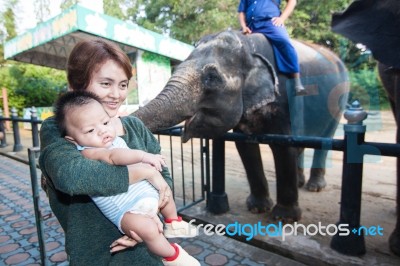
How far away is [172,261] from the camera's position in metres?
1.27

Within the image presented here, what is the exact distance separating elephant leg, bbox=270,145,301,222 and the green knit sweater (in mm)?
1811

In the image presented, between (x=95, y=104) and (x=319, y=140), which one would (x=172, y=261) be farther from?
(x=319, y=140)

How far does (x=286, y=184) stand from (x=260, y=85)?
3.30ft

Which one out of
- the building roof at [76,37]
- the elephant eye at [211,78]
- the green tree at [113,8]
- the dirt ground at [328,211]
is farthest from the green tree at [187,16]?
the elephant eye at [211,78]

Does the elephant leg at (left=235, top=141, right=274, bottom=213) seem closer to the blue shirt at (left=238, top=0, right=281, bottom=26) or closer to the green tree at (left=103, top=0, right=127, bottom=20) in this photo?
the blue shirt at (left=238, top=0, right=281, bottom=26)

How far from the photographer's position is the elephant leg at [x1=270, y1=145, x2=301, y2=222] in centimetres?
291

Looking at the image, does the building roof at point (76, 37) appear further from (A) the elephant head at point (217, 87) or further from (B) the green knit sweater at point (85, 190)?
(B) the green knit sweater at point (85, 190)

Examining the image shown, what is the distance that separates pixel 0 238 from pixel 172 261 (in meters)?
2.76

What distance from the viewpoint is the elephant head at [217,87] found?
94.3 inches

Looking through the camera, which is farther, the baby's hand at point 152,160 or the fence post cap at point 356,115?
the fence post cap at point 356,115

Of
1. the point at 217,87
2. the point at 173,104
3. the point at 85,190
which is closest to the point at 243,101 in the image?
the point at 217,87

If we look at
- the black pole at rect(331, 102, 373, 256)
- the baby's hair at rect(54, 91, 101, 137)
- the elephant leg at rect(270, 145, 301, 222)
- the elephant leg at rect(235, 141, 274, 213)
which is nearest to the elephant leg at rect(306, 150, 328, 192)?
the elephant leg at rect(235, 141, 274, 213)

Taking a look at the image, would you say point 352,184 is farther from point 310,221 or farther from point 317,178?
point 317,178

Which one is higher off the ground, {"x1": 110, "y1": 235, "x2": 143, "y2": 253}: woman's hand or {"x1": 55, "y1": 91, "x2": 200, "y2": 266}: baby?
{"x1": 55, "y1": 91, "x2": 200, "y2": 266}: baby
